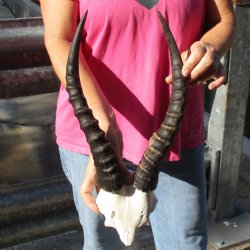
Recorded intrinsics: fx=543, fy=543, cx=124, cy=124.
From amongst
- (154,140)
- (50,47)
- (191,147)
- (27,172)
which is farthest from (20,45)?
(27,172)

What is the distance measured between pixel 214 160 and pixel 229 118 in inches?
13.1

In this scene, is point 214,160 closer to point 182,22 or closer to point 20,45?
point 20,45

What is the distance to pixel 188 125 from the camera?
7.39 ft

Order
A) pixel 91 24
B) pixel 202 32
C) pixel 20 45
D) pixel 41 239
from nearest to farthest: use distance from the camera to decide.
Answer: pixel 91 24 → pixel 202 32 → pixel 20 45 → pixel 41 239

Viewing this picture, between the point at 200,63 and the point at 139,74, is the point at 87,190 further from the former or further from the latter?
the point at 200,63

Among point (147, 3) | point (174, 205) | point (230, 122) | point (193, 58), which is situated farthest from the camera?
point (230, 122)

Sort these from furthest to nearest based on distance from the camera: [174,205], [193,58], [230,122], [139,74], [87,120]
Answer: [230,122] → [174,205] → [139,74] → [193,58] → [87,120]

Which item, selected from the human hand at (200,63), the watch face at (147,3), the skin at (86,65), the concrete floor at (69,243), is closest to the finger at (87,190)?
the skin at (86,65)

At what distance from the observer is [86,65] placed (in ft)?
6.60

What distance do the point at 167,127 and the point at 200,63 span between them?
0.84ft

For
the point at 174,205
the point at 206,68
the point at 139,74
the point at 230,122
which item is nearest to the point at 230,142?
the point at 230,122

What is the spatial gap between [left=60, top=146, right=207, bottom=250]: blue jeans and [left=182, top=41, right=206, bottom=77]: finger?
1.84 ft

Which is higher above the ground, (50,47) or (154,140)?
(50,47)

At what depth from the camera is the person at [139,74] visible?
6.38 feet
